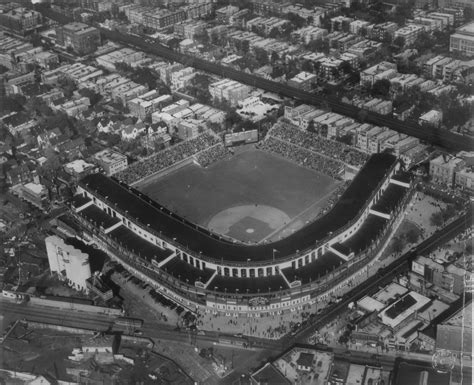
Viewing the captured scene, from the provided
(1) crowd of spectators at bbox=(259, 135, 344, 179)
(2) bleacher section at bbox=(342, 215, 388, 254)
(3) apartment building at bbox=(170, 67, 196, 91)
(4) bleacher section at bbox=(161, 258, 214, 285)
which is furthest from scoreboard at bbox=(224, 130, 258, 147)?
(4) bleacher section at bbox=(161, 258, 214, 285)

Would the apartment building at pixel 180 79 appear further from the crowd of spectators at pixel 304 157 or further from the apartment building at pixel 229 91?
the crowd of spectators at pixel 304 157

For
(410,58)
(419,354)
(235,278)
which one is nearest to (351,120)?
(410,58)

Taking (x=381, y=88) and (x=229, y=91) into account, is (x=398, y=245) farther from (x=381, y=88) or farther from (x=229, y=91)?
(x=229, y=91)

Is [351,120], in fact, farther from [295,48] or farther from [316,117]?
[295,48]

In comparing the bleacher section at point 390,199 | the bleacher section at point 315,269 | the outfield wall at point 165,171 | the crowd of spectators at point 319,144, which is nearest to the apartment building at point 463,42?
the crowd of spectators at point 319,144

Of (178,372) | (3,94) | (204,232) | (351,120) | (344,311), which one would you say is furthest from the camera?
(3,94)

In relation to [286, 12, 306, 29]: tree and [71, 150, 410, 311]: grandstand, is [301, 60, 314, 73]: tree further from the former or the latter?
[71, 150, 410, 311]: grandstand

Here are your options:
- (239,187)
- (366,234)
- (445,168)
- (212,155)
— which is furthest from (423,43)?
(366,234)
